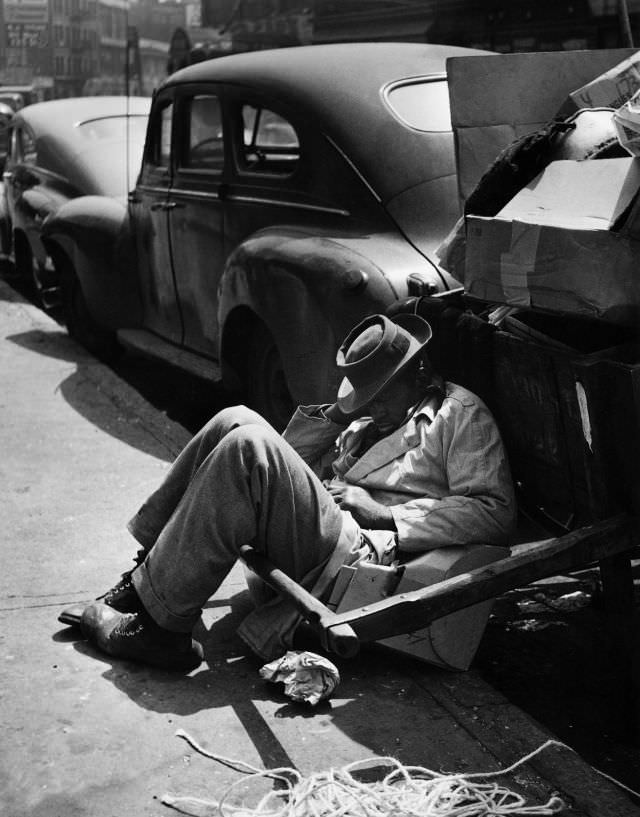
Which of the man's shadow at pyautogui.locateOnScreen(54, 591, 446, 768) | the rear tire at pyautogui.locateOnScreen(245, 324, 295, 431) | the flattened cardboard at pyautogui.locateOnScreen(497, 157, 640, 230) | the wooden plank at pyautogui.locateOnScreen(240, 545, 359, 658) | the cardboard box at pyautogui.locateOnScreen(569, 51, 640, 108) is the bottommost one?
the man's shadow at pyautogui.locateOnScreen(54, 591, 446, 768)

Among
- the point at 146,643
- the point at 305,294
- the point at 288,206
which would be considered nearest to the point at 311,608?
the point at 146,643

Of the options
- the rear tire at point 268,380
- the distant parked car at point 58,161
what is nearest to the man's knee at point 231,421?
the rear tire at point 268,380

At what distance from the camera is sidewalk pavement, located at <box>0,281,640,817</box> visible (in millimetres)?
3082

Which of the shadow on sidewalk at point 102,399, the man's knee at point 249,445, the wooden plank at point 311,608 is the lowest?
the shadow on sidewalk at point 102,399

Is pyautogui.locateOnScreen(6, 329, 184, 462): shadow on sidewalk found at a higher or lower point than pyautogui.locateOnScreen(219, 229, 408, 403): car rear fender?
lower

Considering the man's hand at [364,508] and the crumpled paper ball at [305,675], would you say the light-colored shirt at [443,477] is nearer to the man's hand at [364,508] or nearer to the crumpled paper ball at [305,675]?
the man's hand at [364,508]

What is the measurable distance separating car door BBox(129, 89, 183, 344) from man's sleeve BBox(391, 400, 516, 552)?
3.80 m

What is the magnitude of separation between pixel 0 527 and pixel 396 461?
6.54ft

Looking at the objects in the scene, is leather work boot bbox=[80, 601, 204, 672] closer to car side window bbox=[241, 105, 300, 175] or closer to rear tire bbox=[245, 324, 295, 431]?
rear tire bbox=[245, 324, 295, 431]

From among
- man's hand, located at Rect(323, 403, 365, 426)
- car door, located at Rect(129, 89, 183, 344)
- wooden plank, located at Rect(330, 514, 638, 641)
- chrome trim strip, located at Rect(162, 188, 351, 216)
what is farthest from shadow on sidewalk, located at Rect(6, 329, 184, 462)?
wooden plank, located at Rect(330, 514, 638, 641)

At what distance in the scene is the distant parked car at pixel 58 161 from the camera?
9.88 m

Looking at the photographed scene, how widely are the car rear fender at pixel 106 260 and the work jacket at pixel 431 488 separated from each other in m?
4.31

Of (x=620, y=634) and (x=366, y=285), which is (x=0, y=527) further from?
(x=620, y=634)

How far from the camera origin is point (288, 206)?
5973 millimetres
